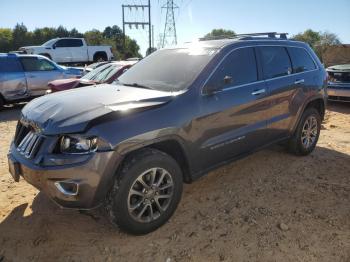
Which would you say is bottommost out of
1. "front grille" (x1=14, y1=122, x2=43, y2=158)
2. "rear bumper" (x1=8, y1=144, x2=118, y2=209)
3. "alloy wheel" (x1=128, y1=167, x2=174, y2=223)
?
"alloy wheel" (x1=128, y1=167, x2=174, y2=223)

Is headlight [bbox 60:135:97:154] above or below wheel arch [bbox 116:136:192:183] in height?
above

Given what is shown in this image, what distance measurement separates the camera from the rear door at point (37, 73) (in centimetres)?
1091

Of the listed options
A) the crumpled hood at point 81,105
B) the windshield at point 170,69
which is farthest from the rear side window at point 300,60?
the crumpled hood at point 81,105

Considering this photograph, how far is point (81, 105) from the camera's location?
331 cm

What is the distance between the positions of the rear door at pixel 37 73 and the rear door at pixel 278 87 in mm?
8465

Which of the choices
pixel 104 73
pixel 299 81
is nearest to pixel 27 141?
pixel 299 81

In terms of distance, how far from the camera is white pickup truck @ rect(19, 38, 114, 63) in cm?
2203

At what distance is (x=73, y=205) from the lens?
9.85 feet

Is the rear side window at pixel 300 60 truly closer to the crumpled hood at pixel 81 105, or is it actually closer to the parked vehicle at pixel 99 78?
the crumpled hood at pixel 81 105

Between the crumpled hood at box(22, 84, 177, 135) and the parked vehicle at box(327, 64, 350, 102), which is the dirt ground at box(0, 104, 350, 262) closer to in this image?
the crumpled hood at box(22, 84, 177, 135)

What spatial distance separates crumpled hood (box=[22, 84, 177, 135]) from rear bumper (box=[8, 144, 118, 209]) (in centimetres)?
31

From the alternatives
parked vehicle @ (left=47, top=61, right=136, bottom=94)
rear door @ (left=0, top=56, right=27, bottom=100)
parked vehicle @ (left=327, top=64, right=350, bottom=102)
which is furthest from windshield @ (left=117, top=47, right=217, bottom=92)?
rear door @ (left=0, top=56, right=27, bottom=100)

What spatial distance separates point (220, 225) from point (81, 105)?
1.83 m

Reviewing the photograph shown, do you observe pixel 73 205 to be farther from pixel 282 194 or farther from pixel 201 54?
pixel 282 194
